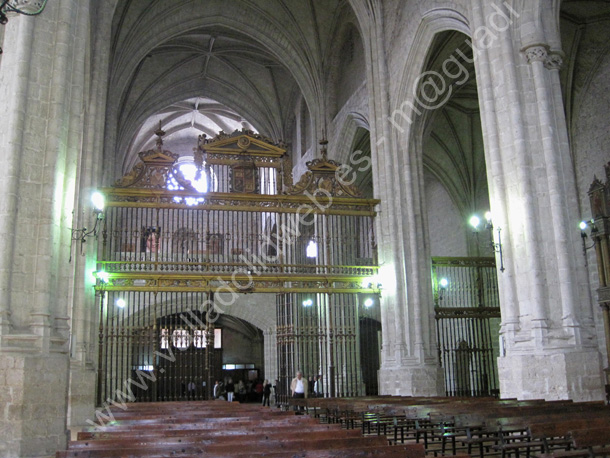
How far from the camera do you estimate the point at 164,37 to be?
22484 millimetres

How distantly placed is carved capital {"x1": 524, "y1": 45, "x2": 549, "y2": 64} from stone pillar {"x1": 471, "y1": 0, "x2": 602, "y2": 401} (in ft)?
0.06

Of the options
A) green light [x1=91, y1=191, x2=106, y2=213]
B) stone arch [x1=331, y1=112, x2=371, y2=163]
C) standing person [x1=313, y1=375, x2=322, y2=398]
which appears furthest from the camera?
stone arch [x1=331, y1=112, x2=371, y2=163]

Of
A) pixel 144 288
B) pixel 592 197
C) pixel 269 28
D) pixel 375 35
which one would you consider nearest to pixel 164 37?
pixel 269 28

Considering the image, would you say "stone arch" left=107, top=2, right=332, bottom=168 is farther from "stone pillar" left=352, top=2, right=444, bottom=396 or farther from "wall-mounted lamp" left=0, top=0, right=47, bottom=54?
"wall-mounted lamp" left=0, top=0, right=47, bottom=54

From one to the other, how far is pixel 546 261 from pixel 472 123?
45.5ft

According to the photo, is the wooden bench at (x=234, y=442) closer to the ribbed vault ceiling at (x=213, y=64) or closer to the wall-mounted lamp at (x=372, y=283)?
the wall-mounted lamp at (x=372, y=283)

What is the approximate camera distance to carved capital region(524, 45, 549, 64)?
1101 centimetres

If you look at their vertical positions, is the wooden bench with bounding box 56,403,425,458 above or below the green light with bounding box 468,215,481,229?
below

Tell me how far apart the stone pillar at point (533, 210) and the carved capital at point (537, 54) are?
0.02 metres

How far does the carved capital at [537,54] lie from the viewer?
36.1ft

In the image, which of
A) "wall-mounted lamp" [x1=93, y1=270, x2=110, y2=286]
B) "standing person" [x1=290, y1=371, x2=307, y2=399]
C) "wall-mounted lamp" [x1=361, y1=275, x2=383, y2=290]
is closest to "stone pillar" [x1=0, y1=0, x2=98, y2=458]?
"wall-mounted lamp" [x1=93, y1=270, x2=110, y2=286]

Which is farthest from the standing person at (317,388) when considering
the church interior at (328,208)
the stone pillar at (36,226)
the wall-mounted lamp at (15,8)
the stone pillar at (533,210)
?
the wall-mounted lamp at (15,8)

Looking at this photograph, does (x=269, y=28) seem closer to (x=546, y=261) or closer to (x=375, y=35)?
(x=375, y=35)

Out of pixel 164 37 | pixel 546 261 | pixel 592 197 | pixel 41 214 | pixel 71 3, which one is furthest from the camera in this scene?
pixel 164 37
